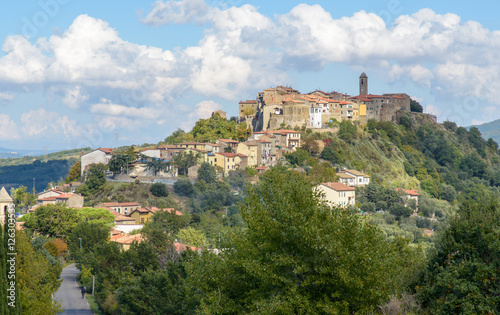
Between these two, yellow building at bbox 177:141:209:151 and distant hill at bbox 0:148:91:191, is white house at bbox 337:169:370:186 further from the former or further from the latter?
distant hill at bbox 0:148:91:191

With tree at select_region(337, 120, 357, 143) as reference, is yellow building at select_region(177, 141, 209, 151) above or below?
below

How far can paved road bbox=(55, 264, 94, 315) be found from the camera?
39.8 metres

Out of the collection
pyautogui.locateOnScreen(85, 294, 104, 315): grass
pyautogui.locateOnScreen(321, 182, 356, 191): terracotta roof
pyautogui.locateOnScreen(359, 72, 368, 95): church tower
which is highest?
pyautogui.locateOnScreen(359, 72, 368, 95): church tower

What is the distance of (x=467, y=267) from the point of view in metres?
13.4

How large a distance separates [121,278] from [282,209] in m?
25.4

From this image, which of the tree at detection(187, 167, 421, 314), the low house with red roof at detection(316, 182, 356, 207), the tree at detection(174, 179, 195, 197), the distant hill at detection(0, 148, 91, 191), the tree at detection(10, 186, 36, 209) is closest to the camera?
the tree at detection(187, 167, 421, 314)

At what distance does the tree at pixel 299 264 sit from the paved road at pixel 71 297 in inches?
879

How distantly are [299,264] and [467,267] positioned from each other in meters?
4.19

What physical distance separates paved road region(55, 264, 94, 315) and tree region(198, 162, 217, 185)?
29.7 m

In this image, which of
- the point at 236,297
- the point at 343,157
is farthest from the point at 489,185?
the point at 236,297

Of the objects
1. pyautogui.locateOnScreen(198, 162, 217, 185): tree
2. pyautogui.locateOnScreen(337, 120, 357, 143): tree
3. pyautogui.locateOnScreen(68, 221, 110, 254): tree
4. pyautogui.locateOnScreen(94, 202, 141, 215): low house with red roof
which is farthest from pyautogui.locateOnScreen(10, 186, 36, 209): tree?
pyautogui.locateOnScreen(337, 120, 357, 143): tree

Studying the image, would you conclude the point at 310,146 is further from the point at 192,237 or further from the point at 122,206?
the point at 192,237

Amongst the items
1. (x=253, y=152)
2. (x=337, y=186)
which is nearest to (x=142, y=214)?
(x=253, y=152)

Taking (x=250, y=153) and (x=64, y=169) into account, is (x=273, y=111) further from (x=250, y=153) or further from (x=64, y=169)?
(x=64, y=169)
